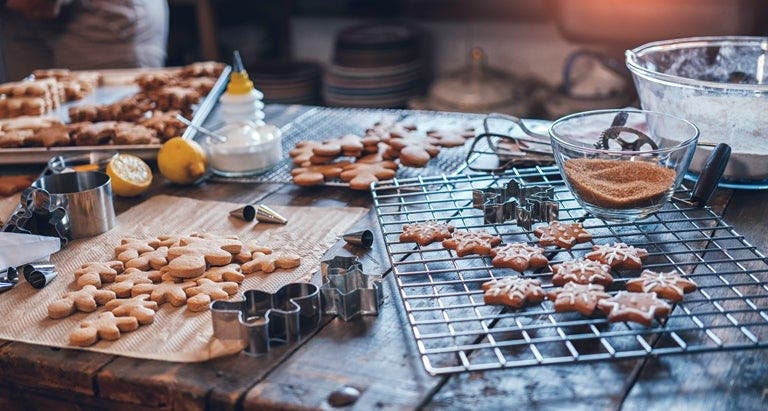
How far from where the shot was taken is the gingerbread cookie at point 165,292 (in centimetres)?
129

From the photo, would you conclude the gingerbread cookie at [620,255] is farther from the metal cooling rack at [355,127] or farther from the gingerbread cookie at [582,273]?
the metal cooling rack at [355,127]

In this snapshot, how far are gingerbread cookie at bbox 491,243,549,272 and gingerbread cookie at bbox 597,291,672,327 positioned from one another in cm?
16

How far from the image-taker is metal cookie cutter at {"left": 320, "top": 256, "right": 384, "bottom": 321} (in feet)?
4.00

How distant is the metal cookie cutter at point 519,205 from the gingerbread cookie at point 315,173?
387 mm

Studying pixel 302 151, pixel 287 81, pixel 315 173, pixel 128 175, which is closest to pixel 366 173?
pixel 315 173

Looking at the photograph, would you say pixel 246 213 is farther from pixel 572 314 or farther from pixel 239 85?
pixel 572 314

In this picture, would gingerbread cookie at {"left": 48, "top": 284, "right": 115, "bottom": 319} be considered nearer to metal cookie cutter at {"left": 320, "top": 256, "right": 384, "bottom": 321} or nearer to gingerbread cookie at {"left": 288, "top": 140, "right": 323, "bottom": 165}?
metal cookie cutter at {"left": 320, "top": 256, "right": 384, "bottom": 321}

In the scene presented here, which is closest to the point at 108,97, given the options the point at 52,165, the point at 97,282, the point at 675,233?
the point at 52,165

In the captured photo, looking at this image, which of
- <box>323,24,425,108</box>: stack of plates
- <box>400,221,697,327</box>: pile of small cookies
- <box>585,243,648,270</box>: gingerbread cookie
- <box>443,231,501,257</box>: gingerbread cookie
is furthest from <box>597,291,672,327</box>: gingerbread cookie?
<box>323,24,425,108</box>: stack of plates

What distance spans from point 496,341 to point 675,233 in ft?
1.56

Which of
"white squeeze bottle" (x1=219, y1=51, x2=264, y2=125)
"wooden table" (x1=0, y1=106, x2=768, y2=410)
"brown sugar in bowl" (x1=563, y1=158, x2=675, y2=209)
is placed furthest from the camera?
"white squeeze bottle" (x1=219, y1=51, x2=264, y2=125)

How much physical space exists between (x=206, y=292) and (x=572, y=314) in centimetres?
54

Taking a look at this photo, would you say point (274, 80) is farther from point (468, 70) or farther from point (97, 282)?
point (97, 282)

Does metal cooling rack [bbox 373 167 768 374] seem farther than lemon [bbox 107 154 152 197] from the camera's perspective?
No
